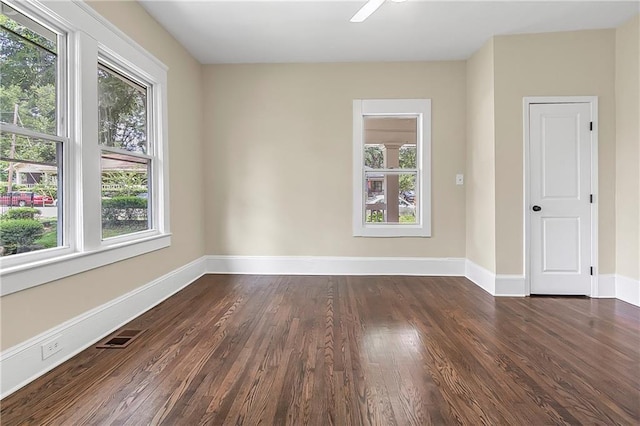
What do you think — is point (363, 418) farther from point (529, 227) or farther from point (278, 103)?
point (278, 103)

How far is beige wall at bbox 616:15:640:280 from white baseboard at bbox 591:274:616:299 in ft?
0.39

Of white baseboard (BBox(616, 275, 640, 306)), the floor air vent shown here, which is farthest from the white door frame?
the floor air vent

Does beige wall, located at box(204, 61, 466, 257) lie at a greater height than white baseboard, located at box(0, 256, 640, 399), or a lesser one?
greater

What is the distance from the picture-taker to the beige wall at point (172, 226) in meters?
2.01

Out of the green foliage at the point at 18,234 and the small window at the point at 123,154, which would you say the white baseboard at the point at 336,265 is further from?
the green foliage at the point at 18,234

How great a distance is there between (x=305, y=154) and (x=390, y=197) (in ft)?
4.31

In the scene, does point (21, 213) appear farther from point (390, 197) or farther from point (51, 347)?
point (390, 197)

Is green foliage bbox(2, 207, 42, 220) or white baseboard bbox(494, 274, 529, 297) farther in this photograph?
white baseboard bbox(494, 274, 529, 297)

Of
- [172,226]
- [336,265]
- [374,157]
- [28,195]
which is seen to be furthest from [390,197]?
[28,195]

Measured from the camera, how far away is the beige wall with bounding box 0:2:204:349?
2.01 metres

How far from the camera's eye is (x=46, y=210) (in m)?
2.27

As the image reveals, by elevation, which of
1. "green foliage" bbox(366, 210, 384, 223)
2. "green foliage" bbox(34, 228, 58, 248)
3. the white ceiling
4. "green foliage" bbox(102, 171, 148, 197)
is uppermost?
the white ceiling

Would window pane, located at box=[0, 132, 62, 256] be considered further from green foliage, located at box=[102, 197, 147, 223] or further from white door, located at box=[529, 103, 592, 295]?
white door, located at box=[529, 103, 592, 295]

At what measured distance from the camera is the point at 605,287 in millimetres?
3676
